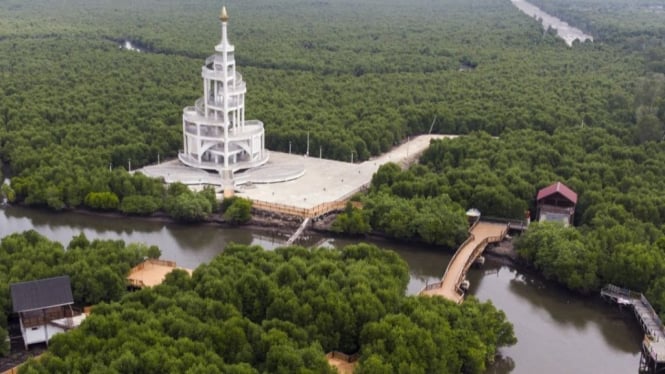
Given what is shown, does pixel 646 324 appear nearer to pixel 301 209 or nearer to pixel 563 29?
pixel 301 209

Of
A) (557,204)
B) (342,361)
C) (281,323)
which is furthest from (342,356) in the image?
(557,204)

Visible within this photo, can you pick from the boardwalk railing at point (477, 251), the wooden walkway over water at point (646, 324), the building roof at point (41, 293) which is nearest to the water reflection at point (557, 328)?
the wooden walkway over water at point (646, 324)

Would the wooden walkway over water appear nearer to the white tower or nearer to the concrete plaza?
the concrete plaza

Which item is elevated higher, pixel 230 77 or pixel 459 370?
pixel 230 77

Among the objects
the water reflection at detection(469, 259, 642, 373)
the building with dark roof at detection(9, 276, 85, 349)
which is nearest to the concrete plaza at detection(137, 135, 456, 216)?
the water reflection at detection(469, 259, 642, 373)

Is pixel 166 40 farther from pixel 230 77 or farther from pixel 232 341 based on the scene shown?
pixel 232 341

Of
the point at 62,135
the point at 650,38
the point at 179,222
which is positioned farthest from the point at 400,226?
the point at 650,38

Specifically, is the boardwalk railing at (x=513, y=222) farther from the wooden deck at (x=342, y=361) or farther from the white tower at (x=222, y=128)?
the wooden deck at (x=342, y=361)
